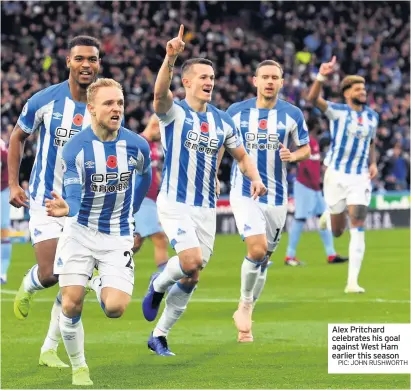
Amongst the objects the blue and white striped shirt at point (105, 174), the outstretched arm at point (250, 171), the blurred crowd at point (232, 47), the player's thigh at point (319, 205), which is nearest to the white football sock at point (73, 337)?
the blue and white striped shirt at point (105, 174)

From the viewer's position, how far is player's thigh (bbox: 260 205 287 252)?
10.8m

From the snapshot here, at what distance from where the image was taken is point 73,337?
7906 mm

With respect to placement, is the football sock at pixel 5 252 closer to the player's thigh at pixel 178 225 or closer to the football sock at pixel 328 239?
the football sock at pixel 328 239

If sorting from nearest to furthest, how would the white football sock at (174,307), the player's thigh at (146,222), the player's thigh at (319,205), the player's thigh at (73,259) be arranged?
the player's thigh at (73,259), the white football sock at (174,307), the player's thigh at (146,222), the player's thigh at (319,205)

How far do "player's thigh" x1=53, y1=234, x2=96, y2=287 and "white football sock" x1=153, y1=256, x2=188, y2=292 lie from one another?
48.1 inches

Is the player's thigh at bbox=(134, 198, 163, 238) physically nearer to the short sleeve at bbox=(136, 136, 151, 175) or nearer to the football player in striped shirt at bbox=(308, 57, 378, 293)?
the football player in striped shirt at bbox=(308, 57, 378, 293)

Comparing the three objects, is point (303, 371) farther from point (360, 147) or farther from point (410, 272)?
point (410, 272)

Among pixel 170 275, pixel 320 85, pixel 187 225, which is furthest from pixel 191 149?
pixel 320 85

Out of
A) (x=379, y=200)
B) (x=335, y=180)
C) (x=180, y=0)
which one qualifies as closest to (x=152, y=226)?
(x=335, y=180)

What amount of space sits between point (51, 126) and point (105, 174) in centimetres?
110

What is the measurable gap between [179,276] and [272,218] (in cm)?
190

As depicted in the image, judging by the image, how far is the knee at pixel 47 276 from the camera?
8.75 meters

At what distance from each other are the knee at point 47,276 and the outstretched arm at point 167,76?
5.24 feet

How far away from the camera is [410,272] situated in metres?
16.4
